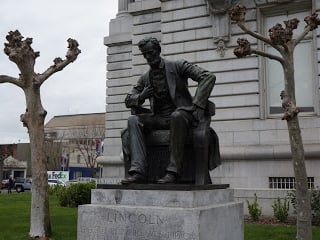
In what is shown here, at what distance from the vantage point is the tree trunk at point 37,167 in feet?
39.5

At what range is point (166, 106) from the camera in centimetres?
733

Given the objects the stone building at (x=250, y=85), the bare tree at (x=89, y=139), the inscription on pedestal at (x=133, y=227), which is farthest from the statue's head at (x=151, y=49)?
the bare tree at (x=89, y=139)

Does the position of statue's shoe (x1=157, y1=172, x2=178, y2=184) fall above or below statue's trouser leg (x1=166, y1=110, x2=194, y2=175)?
below

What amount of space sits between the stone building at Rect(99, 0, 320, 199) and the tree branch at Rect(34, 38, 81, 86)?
769 centimetres

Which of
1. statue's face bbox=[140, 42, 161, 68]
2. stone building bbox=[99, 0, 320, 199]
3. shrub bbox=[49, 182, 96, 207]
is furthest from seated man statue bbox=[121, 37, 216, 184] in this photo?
shrub bbox=[49, 182, 96, 207]

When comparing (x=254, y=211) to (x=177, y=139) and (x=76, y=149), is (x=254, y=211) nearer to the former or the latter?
(x=177, y=139)

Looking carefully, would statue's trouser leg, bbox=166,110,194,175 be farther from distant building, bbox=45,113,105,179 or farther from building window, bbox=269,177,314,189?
distant building, bbox=45,113,105,179

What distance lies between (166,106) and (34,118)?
6085mm

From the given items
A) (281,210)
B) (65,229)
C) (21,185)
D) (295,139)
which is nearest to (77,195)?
(65,229)

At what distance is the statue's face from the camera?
23.3ft

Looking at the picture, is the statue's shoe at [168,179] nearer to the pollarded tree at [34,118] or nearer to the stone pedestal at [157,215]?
the stone pedestal at [157,215]

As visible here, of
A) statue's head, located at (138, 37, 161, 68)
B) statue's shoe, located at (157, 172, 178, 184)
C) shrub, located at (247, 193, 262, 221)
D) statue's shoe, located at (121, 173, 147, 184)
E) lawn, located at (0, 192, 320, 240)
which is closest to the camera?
statue's shoe, located at (157, 172, 178, 184)

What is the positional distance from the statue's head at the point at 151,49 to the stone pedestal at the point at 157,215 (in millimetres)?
1923

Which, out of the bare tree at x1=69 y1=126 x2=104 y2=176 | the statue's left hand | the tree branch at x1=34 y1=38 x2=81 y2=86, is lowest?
the statue's left hand
